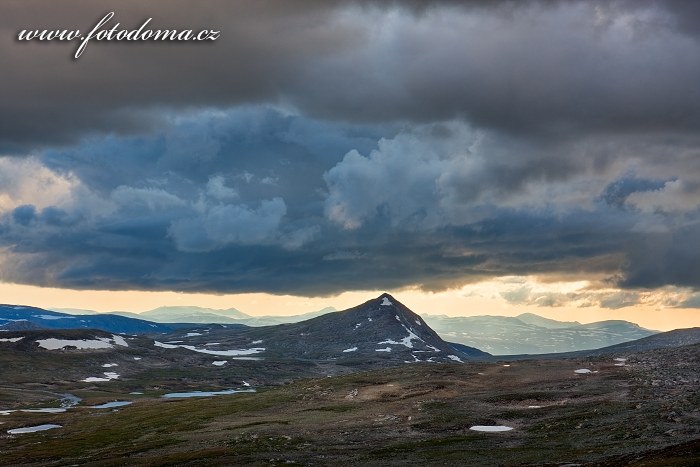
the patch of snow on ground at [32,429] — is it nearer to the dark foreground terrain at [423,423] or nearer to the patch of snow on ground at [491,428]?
the dark foreground terrain at [423,423]

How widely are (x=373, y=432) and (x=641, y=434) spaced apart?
38602 millimetres

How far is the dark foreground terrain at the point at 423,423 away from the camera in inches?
3484

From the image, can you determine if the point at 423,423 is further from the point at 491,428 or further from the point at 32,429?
the point at 32,429

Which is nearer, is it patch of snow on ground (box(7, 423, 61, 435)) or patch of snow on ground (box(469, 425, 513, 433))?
patch of snow on ground (box(469, 425, 513, 433))

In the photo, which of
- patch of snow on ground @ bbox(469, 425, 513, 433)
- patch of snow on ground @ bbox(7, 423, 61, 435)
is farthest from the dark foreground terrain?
patch of snow on ground @ bbox(7, 423, 61, 435)

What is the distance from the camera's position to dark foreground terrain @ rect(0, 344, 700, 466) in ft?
290

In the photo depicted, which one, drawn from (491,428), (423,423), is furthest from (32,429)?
(491,428)

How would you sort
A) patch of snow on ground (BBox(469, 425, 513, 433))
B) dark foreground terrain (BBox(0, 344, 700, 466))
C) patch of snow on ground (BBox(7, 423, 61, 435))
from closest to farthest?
dark foreground terrain (BBox(0, 344, 700, 466)) → patch of snow on ground (BBox(469, 425, 513, 433)) → patch of snow on ground (BBox(7, 423, 61, 435))

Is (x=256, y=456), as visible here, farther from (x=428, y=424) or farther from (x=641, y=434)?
(x=641, y=434)

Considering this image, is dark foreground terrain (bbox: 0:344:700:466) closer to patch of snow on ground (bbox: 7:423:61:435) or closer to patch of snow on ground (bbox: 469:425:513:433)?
patch of snow on ground (bbox: 469:425:513:433)

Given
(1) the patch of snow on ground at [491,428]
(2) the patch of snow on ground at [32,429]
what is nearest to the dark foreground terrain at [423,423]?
(1) the patch of snow on ground at [491,428]

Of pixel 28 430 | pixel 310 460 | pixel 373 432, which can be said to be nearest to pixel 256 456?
pixel 310 460

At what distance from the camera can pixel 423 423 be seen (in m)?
117

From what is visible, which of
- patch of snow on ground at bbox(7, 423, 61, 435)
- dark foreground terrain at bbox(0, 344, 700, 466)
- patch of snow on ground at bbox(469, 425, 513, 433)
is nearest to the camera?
dark foreground terrain at bbox(0, 344, 700, 466)
